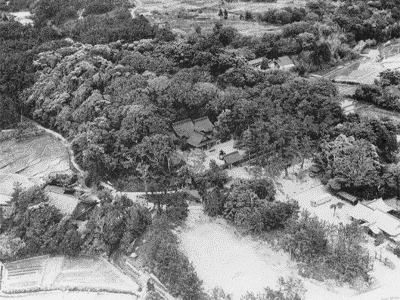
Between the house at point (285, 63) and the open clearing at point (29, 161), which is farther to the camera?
the house at point (285, 63)

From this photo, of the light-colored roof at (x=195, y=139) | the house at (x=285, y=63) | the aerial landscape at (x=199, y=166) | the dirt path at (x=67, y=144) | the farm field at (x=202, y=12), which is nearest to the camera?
the aerial landscape at (x=199, y=166)

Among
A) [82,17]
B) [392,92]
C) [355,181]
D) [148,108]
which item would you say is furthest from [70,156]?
[82,17]

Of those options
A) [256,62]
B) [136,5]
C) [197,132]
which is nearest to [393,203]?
[197,132]

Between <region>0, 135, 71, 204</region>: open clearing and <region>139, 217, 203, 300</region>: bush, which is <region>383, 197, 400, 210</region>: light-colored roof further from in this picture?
<region>0, 135, 71, 204</region>: open clearing

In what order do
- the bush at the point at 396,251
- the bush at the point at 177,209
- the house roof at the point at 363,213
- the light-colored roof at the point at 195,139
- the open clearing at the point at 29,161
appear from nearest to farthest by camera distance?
the bush at the point at 396,251 < the house roof at the point at 363,213 < the bush at the point at 177,209 < the open clearing at the point at 29,161 < the light-colored roof at the point at 195,139

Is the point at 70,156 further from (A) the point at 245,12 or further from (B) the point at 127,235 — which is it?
(A) the point at 245,12

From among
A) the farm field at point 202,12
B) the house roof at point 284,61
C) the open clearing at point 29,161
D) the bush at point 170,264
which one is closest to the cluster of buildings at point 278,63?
the house roof at point 284,61

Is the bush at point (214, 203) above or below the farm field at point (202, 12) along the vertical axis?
below

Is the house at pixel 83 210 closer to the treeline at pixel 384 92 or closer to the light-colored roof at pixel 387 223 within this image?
the light-colored roof at pixel 387 223

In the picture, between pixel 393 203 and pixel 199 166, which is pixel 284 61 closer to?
pixel 199 166
